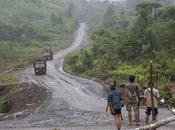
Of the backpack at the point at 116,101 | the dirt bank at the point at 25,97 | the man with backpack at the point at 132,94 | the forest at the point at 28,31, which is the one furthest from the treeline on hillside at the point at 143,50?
the backpack at the point at 116,101

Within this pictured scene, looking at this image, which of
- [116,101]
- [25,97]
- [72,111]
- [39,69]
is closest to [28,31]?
[39,69]

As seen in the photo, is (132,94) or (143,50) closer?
(132,94)

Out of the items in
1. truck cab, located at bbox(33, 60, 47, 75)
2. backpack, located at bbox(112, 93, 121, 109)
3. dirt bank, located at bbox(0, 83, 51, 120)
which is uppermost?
backpack, located at bbox(112, 93, 121, 109)

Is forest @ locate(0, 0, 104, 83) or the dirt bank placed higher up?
forest @ locate(0, 0, 104, 83)

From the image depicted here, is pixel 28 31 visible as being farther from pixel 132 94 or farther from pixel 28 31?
pixel 132 94

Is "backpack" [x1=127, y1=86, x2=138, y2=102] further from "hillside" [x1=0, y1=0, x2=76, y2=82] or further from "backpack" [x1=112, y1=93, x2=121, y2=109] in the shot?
"hillside" [x1=0, y1=0, x2=76, y2=82]

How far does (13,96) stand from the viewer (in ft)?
108

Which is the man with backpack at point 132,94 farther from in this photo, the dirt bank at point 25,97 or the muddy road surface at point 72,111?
the dirt bank at point 25,97

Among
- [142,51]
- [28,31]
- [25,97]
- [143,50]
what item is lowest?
[25,97]

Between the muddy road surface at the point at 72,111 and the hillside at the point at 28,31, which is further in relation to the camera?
the hillside at the point at 28,31

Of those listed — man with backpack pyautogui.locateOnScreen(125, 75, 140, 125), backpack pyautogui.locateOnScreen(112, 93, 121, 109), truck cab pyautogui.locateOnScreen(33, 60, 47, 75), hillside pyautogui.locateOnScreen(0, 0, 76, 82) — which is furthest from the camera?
hillside pyautogui.locateOnScreen(0, 0, 76, 82)

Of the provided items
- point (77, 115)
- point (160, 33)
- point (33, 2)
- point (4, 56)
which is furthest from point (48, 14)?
point (77, 115)

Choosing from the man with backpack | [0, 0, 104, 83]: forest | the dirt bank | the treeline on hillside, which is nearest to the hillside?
[0, 0, 104, 83]: forest

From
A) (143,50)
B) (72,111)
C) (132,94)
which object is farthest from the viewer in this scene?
(143,50)
